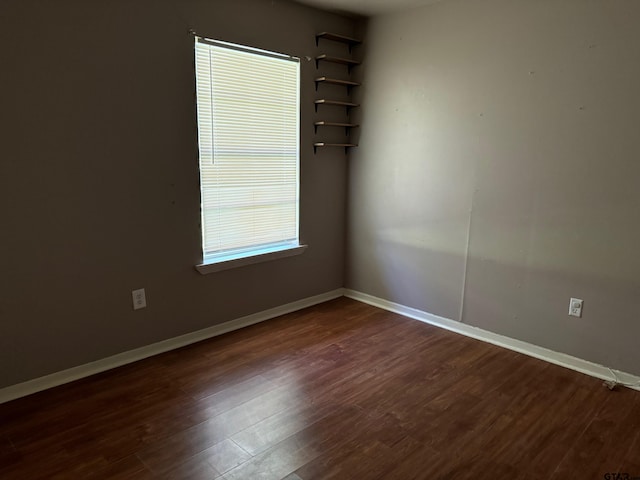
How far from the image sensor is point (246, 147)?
122 inches

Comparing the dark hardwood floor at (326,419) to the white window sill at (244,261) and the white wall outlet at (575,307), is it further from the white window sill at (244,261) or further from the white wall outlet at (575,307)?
the white window sill at (244,261)

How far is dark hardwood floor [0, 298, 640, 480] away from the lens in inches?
72.3

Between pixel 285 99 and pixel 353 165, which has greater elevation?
pixel 285 99

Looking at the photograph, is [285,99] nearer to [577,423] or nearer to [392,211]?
[392,211]

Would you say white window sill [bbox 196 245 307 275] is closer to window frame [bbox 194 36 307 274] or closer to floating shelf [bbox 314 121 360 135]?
window frame [bbox 194 36 307 274]

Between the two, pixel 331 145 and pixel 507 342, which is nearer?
pixel 507 342

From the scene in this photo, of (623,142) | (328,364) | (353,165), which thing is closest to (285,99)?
(353,165)

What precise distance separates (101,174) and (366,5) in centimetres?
222

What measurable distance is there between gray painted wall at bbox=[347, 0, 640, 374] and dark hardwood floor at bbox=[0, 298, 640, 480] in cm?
45

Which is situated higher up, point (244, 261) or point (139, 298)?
point (244, 261)

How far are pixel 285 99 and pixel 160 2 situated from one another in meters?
1.05

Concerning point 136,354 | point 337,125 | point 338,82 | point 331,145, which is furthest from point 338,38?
point 136,354

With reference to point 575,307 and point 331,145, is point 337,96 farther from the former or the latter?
point 575,307

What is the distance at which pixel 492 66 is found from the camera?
2.87 metres
